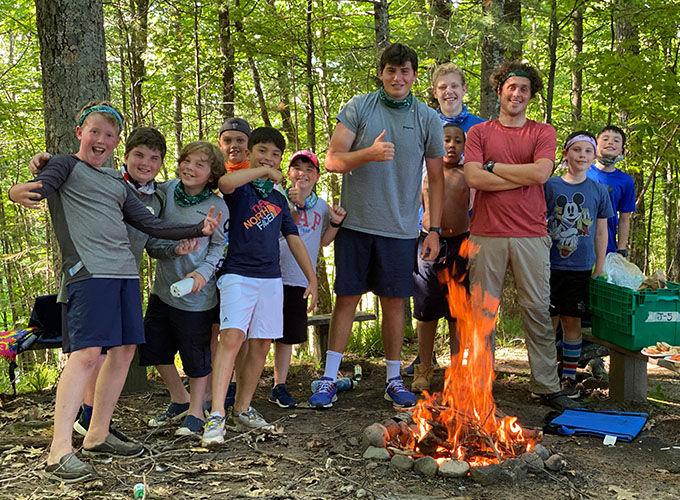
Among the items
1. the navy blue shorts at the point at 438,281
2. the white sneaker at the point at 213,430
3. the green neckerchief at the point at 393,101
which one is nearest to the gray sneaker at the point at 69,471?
the white sneaker at the point at 213,430

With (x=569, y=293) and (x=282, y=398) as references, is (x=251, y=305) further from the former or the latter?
(x=569, y=293)

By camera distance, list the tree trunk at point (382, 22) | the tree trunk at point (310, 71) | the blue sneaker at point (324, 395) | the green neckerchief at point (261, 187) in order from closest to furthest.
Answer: the green neckerchief at point (261, 187) < the blue sneaker at point (324, 395) < the tree trunk at point (382, 22) < the tree trunk at point (310, 71)

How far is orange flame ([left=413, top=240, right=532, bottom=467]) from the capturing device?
351 cm

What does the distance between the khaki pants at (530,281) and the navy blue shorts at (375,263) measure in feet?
2.11

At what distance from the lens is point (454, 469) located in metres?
3.25

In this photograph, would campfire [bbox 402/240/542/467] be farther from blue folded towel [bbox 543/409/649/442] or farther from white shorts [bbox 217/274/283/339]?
white shorts [bbox 217/274/283/339]

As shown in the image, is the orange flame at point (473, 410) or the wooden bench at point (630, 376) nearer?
the orange flame at point (473, 410)

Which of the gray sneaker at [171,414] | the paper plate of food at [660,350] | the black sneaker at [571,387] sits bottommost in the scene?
the black sneaker at [571,387]

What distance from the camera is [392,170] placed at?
15.4 feet

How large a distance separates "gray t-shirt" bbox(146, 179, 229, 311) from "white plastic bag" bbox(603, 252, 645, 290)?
3.52 meters

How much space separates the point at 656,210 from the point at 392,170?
2131cm

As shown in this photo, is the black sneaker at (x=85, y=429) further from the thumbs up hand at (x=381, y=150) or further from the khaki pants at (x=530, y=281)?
the khaki pants at (x=530, y=281)

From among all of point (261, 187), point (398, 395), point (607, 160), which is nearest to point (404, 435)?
point (398, 395)

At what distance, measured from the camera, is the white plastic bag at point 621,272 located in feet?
16.9
